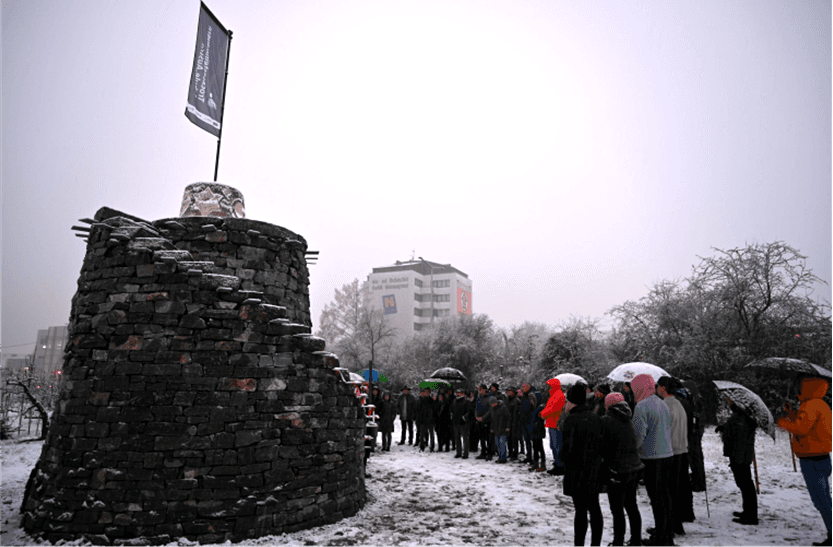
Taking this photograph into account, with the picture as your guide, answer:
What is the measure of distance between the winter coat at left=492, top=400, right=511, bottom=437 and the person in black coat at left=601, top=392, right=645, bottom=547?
6.60 m

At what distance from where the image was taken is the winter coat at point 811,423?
17.6 ft

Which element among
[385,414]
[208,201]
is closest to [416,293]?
[385,414]

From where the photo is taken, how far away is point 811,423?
542 cm

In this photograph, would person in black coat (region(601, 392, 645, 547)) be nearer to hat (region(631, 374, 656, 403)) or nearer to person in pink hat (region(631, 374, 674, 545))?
person in pink hat (region(631, 374, 674, 545))

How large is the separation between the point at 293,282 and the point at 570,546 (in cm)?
554

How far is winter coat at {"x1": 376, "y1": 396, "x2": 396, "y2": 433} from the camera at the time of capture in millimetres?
14094

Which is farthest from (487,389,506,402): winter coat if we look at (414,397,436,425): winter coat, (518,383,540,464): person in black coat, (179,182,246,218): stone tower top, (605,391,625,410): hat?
(179,182,246,218): stone tower top

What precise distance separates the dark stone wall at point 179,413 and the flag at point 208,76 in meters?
3.15

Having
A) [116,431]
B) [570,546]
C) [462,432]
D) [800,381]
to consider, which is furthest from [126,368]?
[462,432]

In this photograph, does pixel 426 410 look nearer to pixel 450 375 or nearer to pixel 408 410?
pixel 408 410

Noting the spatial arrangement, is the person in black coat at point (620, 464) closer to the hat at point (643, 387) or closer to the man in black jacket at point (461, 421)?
the hat at point (643, 387)

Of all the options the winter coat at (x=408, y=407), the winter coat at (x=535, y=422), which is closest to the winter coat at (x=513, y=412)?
the winter coat at (x=535, y=422)

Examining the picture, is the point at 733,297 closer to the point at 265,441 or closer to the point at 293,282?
the point at 293,282

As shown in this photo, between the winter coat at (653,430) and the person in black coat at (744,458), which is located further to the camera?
the person in black coat at (744,458)
